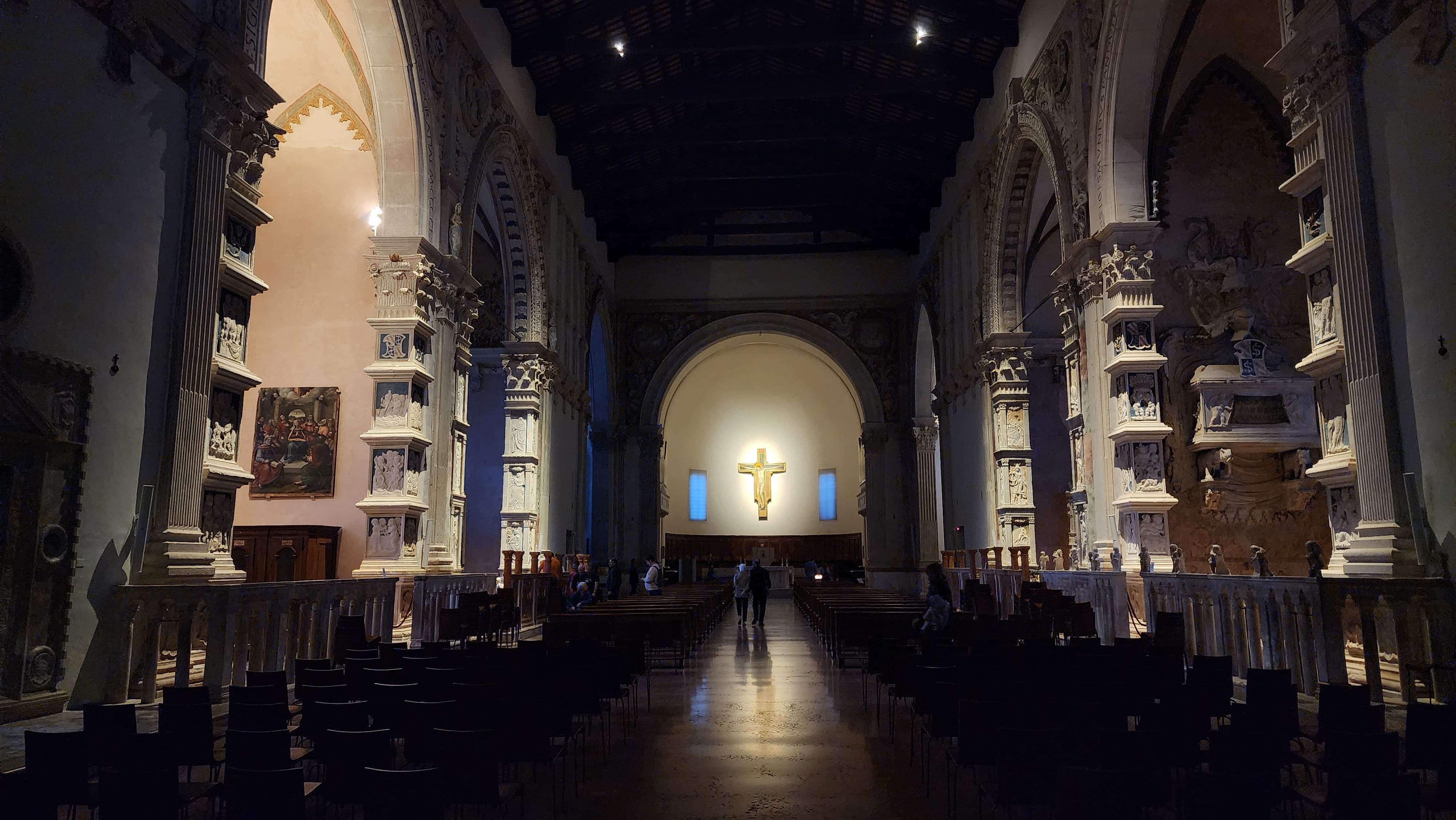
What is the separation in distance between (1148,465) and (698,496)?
2643 cm

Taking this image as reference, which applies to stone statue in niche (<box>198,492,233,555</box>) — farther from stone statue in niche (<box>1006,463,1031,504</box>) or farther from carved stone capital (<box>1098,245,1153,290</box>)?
stone statue in niche (<box>1006,463,1031,504</box>)

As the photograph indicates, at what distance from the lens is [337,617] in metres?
8.70

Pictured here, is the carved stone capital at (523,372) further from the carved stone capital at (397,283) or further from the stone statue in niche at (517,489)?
the carved stone capital at (397,283)

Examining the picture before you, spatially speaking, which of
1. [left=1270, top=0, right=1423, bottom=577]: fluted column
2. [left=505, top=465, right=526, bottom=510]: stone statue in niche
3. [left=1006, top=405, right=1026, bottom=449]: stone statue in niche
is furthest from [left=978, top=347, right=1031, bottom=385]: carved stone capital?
[left=1270, top=0, right=1423, bottom=577]: fluted column

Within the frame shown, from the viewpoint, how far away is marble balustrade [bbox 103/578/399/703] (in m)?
6.91

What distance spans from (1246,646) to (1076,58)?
868 cm

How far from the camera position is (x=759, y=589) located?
16953mm

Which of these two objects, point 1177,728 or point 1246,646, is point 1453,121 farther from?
point 1177,728

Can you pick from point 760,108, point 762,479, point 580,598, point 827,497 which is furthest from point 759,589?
point 827,497

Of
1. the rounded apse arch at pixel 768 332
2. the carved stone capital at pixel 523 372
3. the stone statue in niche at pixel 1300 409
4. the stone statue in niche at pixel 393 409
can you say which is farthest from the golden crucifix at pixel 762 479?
the stone statue in niche at pixel 393 409

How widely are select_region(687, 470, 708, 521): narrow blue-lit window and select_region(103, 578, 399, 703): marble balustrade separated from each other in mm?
29021

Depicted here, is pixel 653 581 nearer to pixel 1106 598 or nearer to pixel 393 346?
pixel 393 346

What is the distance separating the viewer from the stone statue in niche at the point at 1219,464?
542 inches

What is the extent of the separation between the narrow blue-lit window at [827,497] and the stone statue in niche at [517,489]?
20488 mm
